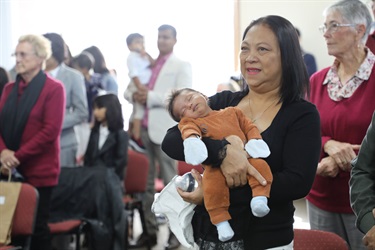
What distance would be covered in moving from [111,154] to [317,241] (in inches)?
114

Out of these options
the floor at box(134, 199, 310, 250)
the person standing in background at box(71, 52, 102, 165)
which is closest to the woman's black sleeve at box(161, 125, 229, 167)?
the floor at box(134, 199, 310, 250)

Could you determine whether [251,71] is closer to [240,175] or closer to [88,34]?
[240,175]

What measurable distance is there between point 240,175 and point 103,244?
109 inches

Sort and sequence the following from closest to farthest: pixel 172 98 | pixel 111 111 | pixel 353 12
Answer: pixel 172 98, pixel 353 12, pixel 111 111

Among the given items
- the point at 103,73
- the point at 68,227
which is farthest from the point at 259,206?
the point at 103,73

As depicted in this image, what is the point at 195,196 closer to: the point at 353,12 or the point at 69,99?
the point at 353,12

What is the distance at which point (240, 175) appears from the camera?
1.94m

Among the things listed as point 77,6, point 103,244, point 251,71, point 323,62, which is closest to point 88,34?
point 77,6

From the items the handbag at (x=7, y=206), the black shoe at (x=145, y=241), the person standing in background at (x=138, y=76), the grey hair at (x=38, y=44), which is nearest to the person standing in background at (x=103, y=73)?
the person standing in background at (x=138, y=76)

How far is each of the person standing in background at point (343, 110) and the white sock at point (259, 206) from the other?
3.20 feet

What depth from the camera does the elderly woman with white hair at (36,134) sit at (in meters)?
3.99

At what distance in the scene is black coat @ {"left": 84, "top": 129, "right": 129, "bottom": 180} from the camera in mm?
5031

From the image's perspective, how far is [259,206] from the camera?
1.90m

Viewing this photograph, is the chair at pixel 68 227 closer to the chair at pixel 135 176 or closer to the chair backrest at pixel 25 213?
the chair backrest at pixel 25 213
